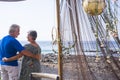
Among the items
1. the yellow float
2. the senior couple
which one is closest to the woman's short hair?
the senior couple

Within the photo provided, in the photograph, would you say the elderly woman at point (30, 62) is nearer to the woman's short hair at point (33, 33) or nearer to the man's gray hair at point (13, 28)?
the woman's short hair at point (33, 33)

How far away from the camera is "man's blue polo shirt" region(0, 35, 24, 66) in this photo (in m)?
3.97

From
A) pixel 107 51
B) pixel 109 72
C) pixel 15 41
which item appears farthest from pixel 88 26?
pixel 15 41

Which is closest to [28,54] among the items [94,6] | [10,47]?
[10,47]

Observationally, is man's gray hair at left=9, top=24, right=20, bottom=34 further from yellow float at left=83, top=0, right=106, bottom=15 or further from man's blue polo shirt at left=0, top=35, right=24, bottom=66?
yellow float at left=83, top=0, right=106, bottom=15

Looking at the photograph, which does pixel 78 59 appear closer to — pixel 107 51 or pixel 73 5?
pixel 107 51

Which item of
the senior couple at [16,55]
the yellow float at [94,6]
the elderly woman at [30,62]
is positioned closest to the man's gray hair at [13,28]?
the senior couple at [16,55]

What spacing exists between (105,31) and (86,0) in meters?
0.51

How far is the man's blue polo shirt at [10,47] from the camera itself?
156 inches

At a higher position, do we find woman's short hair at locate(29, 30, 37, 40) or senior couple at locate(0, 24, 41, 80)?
woman's short hair at locate(29, 30, 37, 40)

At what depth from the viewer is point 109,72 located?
12.3ft

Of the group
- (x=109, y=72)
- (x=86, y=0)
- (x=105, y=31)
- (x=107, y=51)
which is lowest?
(x=109, y=72)

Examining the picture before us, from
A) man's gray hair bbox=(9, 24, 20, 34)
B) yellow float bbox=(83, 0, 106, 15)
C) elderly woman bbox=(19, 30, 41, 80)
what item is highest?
yellow float bbox=(83, 0, 106, 15)

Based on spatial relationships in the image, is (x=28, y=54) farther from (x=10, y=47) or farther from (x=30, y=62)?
(x=10, y=47)
